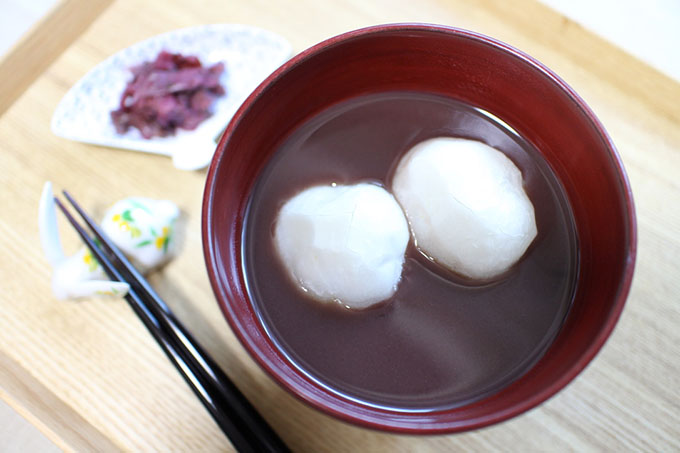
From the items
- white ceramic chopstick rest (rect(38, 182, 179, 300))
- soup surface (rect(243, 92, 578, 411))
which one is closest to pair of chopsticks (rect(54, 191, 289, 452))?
white ceramic chopstick rest (rect(38, 182, 179, 300))

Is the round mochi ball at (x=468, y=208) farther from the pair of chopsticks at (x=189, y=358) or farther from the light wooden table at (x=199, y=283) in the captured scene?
the pair of chopsticks at (x=189, y=358)

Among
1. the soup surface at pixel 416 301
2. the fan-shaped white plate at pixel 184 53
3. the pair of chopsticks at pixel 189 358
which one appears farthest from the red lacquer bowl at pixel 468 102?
the fan-shaped white plate at pixel 184 53

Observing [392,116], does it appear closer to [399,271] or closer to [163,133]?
[399,271]

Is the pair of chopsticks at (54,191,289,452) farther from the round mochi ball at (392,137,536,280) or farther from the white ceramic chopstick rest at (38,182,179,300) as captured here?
the round mochi ball at (392,137,536,280)

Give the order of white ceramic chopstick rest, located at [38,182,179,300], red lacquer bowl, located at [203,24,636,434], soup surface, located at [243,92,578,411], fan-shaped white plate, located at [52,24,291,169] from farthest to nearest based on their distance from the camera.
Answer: fan-shaped white plate, located at [52,24,291,169] < white ceramic chopstick rest, located at [38,182,179,300] < soup surface, located at [243,92,578,411] < red lacquer bowl, located at [203,24,636,434]

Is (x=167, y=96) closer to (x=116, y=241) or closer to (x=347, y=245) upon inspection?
(x=116, y=241)

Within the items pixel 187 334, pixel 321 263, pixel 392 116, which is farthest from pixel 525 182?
pixel 187 334
